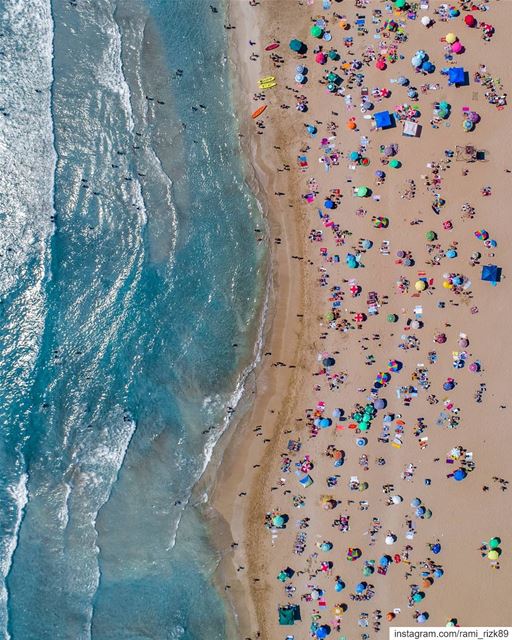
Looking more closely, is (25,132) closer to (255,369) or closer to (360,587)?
(255,369)

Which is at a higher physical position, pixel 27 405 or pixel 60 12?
pixel 60 12

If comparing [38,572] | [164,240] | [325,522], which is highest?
[164,240]

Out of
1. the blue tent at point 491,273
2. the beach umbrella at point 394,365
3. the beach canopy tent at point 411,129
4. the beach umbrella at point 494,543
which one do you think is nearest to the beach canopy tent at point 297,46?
the beach canopy tent at point 411,129

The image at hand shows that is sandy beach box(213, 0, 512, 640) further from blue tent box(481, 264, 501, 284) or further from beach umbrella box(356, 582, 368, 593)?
blue tent box(481, 264, 501, 284)

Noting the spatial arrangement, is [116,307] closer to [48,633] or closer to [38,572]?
[38,572]

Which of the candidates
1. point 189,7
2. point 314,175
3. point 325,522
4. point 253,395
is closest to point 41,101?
point 189,7

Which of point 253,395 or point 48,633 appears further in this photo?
point 253,395
